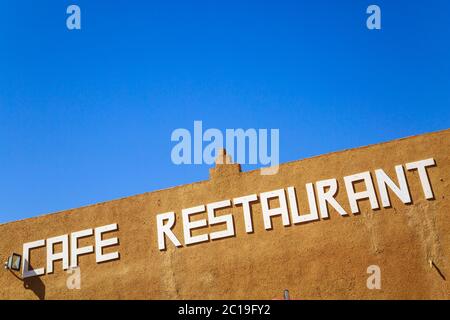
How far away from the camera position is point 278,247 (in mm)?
15227

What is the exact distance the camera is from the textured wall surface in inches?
559

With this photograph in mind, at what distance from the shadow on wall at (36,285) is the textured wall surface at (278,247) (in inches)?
1.4

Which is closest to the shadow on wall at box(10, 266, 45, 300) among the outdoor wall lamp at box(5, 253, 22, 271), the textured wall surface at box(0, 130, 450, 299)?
the textured wall surface at box(0, 130, 450, 299)

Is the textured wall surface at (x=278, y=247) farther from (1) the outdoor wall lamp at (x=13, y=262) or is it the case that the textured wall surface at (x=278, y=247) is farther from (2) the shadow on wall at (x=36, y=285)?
(1) the outdoor wall lamp at (x=13, y=262)

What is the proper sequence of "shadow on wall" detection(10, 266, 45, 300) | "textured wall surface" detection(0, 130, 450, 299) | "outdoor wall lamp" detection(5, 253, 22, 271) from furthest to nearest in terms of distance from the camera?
"outdoor wall lamp" detection(5, 253, 22, 271) → "shadow on wall" detection(10, 266, 45, 300) → "textured wall surface" detection(0, 130, 450, 299)

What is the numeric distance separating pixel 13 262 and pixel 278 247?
9.35 metres

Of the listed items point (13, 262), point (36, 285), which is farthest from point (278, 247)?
point (13, 262)

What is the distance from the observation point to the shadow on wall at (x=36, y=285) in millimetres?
16906

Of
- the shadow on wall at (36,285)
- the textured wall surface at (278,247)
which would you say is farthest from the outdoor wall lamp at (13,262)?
the shadow on wall at (36,285)

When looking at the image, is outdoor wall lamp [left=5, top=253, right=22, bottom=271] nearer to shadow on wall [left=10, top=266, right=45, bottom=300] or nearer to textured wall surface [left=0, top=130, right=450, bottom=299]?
textured wall surface [left=0, top=130, right=450, bottom=299]

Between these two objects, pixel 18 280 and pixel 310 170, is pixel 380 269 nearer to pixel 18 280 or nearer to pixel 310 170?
pixel 310 170

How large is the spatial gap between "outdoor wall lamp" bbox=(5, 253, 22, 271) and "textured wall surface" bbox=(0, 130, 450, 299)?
300mm

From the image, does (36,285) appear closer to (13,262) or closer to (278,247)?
(13,262)
